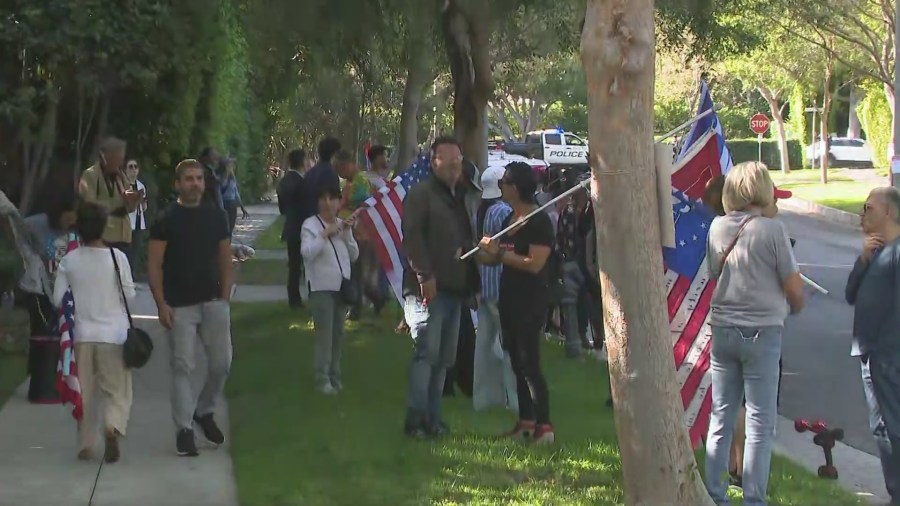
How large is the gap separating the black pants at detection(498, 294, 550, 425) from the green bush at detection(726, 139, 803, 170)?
5382 centimetres

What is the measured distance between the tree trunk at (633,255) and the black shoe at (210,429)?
121 inches

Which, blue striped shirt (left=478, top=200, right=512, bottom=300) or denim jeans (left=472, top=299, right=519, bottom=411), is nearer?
blue striped shirt (left=478, top=200, right=512, bottom=300)

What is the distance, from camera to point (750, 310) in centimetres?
572

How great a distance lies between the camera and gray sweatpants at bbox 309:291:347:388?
898cm

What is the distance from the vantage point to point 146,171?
573 inches

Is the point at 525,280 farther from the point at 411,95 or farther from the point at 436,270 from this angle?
the point at 411,95

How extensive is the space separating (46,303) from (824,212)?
2693 cm

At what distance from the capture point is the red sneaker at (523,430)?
739 cm

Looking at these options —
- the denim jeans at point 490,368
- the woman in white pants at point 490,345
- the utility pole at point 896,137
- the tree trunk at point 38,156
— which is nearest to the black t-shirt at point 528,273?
the woman in white pants at point 490,345

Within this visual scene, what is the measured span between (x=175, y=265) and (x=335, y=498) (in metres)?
1.78

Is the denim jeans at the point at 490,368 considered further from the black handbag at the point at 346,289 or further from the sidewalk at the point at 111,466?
the sidewalk at the point at 111,466

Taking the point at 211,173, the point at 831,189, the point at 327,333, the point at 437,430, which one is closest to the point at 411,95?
the point at 211,173

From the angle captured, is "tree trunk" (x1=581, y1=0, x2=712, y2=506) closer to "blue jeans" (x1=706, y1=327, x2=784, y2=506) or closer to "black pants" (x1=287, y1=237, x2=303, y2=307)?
"blue jeans" (x1=706, y1=327, x2=784, y2=506)

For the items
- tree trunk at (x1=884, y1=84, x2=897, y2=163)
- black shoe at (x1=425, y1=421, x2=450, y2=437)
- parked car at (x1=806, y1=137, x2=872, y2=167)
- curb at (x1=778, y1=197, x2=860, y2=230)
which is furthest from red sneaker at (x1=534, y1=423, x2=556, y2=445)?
parked car at (x1=806, y1=137, x2=872, y2=167)
